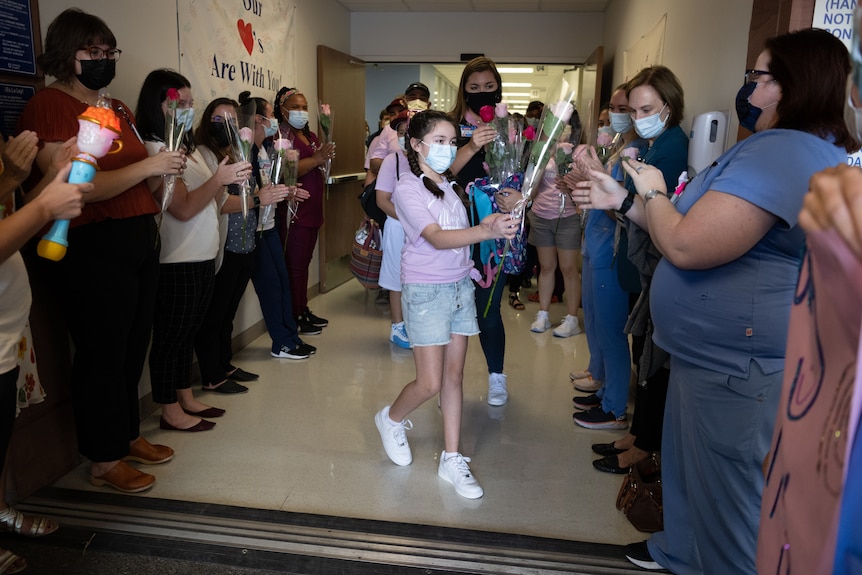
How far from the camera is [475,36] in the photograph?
689 centimetres

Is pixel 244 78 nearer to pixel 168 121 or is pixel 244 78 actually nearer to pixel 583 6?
pixel 168 121

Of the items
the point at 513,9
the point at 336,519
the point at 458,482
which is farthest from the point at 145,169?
the point at 513,9

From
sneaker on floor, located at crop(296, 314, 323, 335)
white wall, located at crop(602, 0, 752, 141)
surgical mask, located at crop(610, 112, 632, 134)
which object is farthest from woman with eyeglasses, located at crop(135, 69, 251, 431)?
white wall, located at crop(602, 0, 752, 141)

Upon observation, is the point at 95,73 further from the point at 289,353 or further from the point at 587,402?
the point at 587,402

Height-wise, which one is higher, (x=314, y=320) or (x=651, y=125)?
(x=651, y=125)

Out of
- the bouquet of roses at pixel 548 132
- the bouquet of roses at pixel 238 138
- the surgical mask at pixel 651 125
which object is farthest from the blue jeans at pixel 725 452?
the bouquet of roses at pixel 238 138

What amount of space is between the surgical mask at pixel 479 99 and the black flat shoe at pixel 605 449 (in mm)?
1697

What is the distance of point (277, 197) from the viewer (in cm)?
342

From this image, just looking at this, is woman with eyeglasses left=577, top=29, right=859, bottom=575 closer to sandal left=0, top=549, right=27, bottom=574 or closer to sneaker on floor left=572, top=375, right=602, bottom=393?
sneaker on floor left=572, top=375, right=602, bottom=393

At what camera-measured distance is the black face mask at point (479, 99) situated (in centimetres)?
299

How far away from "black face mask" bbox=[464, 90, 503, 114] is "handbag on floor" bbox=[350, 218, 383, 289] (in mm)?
1927

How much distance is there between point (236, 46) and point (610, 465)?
344cm

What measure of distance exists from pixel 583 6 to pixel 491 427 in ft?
16.9

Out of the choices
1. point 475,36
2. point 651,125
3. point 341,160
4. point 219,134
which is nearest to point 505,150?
point 651,125
